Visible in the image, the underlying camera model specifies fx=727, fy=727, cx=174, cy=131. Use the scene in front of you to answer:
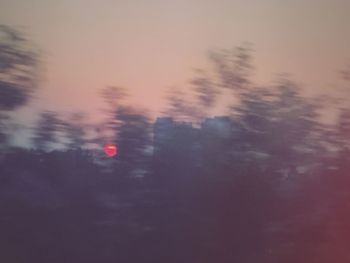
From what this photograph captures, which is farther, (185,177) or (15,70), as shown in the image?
(185,177)

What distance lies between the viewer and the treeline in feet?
17.2

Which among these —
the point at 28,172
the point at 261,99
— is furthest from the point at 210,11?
the point at 28,172

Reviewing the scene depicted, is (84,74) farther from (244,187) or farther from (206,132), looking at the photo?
(244,187)

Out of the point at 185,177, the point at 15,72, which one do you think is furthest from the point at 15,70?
the point at 185,177

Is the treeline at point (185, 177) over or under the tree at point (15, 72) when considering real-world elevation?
under

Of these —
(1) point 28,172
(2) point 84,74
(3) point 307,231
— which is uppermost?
(2) point 84,74

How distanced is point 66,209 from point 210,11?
5.94 ft

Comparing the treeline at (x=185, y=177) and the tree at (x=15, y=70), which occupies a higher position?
the tree at (x=15, y=70)

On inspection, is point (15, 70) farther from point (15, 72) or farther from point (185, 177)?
point (185, 177)

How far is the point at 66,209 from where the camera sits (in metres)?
5.27

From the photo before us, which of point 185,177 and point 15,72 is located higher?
point 15,72

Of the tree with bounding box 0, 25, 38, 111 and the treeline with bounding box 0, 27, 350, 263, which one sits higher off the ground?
the tree with bounding box 0, 25, 38, 111

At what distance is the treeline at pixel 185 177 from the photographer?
5238 millimetres

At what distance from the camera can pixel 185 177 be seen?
17.8 feet
